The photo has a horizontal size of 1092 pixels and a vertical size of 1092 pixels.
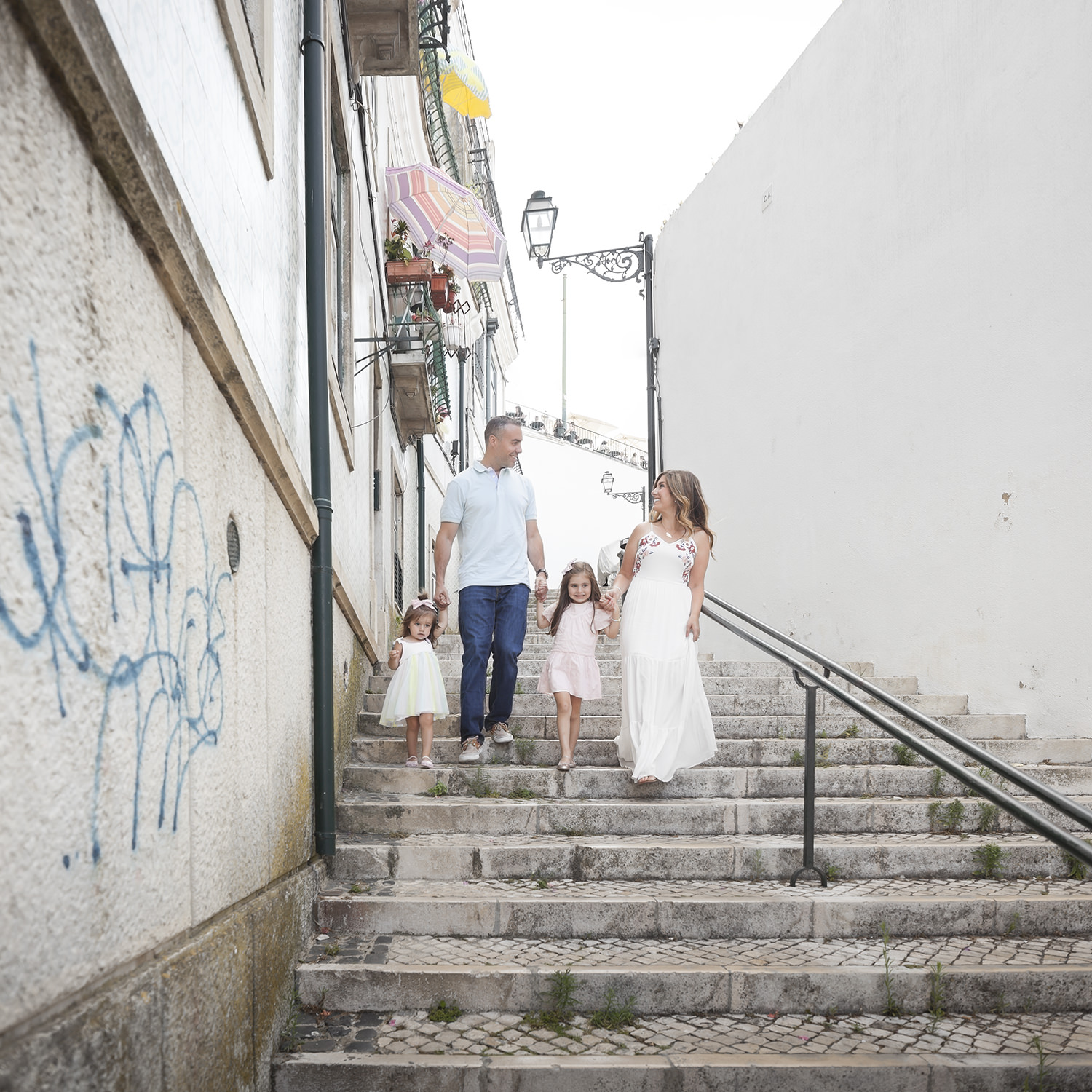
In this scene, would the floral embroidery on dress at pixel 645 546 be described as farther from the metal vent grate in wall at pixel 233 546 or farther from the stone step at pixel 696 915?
the metal vent grate in wall at pixel 233 546

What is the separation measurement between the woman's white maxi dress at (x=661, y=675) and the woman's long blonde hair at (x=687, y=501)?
102 mm

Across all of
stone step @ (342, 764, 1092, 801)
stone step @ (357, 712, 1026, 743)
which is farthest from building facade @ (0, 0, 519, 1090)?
stone step @ (357, 712, 1026, 743)

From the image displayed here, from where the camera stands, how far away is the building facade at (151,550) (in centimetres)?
164

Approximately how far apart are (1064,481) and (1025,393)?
27.8 inches

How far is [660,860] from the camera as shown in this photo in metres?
Result: 4.73

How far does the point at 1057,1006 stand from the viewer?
385cm

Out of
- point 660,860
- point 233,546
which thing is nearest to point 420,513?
point 660,860

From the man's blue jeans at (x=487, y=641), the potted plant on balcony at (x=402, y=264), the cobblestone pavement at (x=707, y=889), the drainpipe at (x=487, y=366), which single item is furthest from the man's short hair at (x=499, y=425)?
the drainpipe at (x=487, y=366)

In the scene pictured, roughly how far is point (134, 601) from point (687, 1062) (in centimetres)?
241

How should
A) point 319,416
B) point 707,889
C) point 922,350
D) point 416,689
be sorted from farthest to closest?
1. point 922,350
2. point 416,689
3. point 319,416
4. point 707,889

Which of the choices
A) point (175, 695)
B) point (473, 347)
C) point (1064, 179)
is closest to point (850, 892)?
point (175, 695)

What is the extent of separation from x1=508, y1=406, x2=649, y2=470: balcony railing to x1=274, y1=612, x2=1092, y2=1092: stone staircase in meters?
27.1

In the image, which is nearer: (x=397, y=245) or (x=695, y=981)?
(x=695, y=981)

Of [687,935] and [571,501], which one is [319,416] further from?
[571,501]
